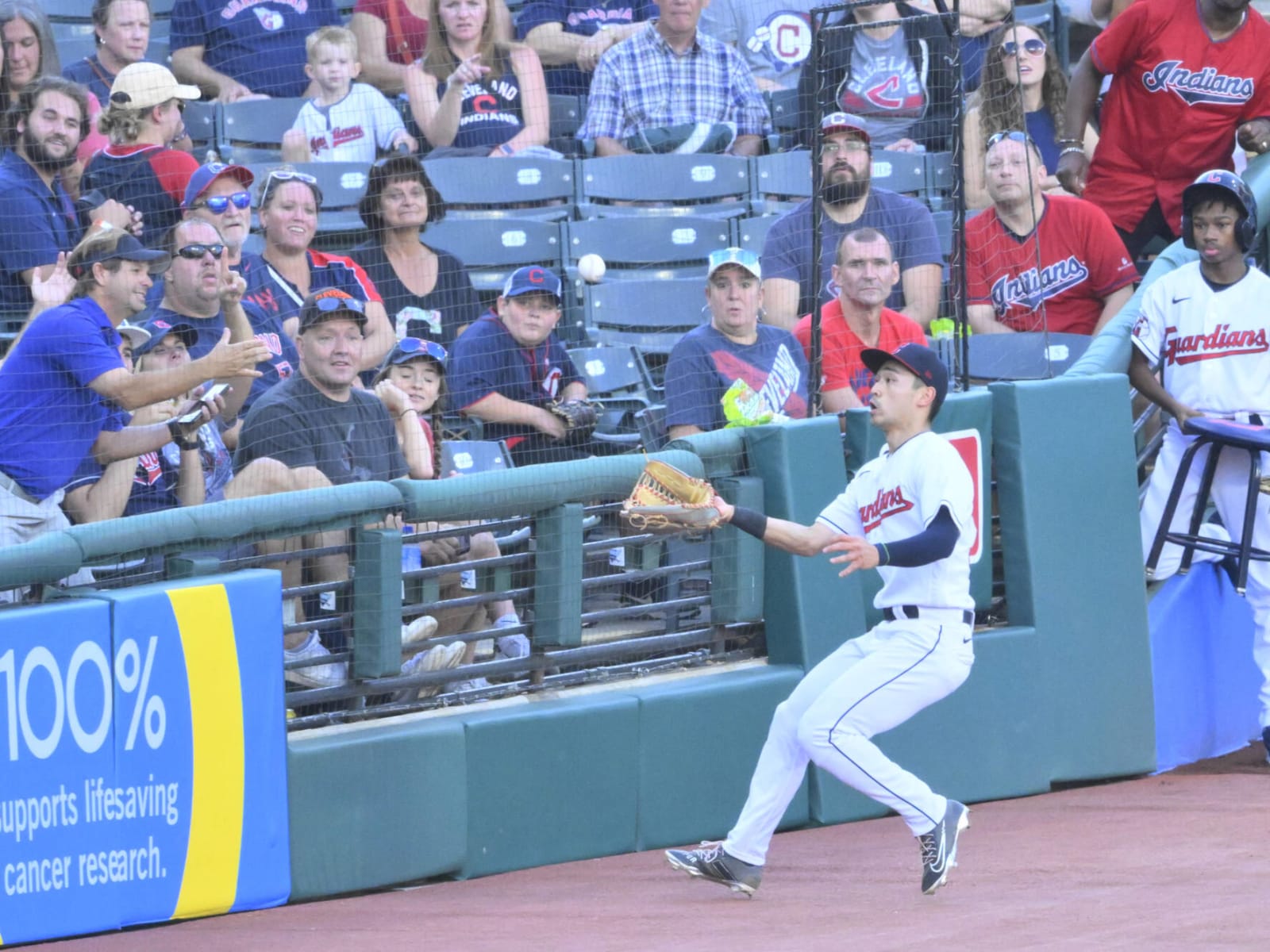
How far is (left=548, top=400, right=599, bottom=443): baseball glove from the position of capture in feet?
22.5

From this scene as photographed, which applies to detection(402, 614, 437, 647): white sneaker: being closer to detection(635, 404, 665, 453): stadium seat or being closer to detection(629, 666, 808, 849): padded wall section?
detection(629, 666, 808, 849): padded wall section

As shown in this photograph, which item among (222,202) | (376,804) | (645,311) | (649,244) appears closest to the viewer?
(376,804)

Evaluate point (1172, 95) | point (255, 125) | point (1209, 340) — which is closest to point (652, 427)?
point (1209, 340)

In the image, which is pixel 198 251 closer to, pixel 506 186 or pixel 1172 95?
pixel 506 186

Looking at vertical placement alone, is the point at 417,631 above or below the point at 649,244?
below

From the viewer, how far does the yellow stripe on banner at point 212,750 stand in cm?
506

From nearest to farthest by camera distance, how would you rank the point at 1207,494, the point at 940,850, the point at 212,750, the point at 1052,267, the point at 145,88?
1. the point at 212,750
2. the point at 940,850
3. the point at 145,88
4. the point at 1207,494
5. the point at 1052,267

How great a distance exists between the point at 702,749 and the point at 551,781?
23.8 inches

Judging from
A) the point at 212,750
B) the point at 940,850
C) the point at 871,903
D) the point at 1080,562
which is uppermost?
the point at 1080,562

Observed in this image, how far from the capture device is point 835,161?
6.97m

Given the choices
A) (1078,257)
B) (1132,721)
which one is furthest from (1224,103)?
(1132,721)

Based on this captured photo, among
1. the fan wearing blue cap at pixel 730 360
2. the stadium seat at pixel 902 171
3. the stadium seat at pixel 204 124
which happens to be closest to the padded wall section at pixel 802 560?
the fan wearing blue cap at pixel 730 360

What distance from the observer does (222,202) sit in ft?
21.9

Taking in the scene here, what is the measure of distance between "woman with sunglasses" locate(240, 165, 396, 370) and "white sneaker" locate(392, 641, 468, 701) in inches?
58.5
